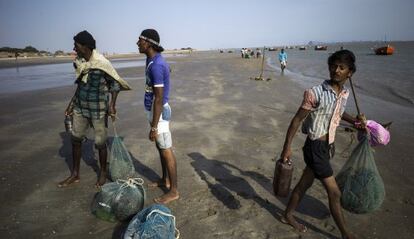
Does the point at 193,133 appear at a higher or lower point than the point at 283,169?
lower

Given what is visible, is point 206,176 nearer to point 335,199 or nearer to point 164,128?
point 164,128

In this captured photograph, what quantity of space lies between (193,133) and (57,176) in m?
3.21

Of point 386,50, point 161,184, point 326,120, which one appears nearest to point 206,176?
point 161,184

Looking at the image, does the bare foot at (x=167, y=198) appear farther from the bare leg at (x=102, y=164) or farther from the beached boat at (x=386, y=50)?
the beached boat at (x=386, y=50)

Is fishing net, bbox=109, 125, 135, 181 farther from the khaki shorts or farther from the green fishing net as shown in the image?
the khaki shorts

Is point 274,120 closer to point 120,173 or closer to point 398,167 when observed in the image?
point 398,167

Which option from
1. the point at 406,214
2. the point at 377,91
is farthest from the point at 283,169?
the point at 377,91

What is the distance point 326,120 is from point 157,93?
1928 mm

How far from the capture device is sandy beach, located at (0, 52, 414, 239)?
139 inches

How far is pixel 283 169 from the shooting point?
3.20 m

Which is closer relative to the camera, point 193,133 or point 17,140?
point 17,140

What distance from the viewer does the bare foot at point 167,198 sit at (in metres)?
3.99

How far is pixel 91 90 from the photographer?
164 inches

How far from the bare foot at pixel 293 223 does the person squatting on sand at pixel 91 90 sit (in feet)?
8.84
